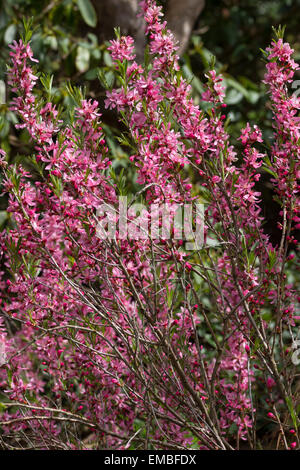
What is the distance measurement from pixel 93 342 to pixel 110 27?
7.05ft

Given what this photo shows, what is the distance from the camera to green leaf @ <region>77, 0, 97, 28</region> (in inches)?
129

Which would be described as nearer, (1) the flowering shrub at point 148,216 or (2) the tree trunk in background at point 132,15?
(1) the flowering shrub at point 148,216

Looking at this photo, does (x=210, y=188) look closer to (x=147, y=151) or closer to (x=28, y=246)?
(x=147, y=151)

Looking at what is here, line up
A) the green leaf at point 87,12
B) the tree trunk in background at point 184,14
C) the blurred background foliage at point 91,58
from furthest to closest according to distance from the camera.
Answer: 1. the tree trunk in background at point 184,14
2. the green leaf at point 87,12
3. the blurred background foliage at point 91,58

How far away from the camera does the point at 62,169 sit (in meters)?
1.58

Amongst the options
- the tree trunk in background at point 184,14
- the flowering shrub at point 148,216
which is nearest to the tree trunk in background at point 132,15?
the tree trunk in background at point 184,14

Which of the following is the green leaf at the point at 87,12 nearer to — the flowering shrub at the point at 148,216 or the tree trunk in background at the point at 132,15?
the tree trunk in background at the point at 132,15

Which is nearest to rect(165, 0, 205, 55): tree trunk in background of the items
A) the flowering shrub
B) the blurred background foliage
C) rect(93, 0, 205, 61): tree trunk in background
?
rect(93, 0, 205, 61): tree trunk in background

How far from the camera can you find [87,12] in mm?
3311

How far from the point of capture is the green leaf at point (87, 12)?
329 cm
